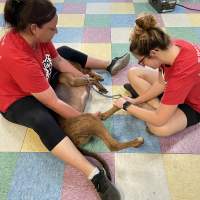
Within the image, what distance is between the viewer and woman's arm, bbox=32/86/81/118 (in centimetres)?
191

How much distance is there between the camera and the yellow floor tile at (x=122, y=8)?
13.5 ft

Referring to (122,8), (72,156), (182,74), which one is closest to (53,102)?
(72,156)

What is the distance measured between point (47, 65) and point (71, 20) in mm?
1881

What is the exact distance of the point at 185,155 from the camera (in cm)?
204

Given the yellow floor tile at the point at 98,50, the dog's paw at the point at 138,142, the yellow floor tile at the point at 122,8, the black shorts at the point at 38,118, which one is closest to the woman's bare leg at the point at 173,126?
the dog's paw at the point at 138,142

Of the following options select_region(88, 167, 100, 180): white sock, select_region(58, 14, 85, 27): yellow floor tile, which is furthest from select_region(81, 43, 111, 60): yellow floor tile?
select_region(88, 167, 100, 180): white sock

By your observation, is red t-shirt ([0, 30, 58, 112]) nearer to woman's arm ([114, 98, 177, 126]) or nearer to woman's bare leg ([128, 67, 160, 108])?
woman's arm ([114, 98, 177, 126])

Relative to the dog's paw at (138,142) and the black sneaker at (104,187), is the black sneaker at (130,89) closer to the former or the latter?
the dog's paw at (138,142)

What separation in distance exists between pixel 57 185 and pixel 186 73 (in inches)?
42.2

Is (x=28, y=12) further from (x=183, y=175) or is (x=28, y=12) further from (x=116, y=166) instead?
(x=183, y=175)

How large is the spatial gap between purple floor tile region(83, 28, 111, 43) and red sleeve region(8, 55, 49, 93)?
1.67 m

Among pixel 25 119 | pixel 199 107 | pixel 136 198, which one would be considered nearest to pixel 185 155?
pixel 199 107

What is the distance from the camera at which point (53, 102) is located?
1941 millimetres

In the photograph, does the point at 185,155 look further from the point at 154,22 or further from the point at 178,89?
the point at 154,22
